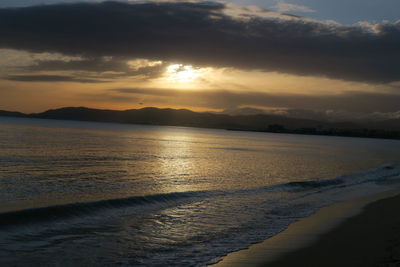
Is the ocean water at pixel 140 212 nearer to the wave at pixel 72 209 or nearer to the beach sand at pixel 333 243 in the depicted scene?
the wave at pixel 72 209

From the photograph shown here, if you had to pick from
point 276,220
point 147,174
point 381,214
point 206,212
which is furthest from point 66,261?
point 147,174

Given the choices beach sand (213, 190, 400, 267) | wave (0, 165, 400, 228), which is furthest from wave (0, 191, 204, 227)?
beach sand (213, 190, 400, 267)

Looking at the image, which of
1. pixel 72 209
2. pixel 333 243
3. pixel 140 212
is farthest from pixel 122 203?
pixel 333 243

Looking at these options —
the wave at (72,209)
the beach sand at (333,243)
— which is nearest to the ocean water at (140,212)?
the wave at (72,209)

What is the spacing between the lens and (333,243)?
36.2 feet

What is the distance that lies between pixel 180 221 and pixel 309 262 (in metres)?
5.71

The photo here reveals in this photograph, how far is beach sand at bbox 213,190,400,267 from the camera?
911 cm

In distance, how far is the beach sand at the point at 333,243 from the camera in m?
9.11

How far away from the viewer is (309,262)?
9078 mm

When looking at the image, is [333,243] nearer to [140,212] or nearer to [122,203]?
[140,212]

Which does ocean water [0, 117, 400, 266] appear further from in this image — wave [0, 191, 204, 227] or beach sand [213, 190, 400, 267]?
beach sand [213, 190, 400, 267]

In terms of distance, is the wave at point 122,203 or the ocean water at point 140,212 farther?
the wave at point 122,203

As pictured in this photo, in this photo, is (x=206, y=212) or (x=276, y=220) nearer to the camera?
(x=276, y=220)

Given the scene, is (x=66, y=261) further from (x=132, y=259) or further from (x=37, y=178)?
(x=37, y=178)
